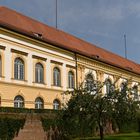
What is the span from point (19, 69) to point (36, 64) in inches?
108

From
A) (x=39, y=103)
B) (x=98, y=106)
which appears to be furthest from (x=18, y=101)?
(x=98, y=106)

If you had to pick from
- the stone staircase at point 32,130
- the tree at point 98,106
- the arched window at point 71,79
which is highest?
the arched window at point 71,79

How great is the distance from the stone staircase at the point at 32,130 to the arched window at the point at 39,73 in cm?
1150

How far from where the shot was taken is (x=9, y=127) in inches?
1008

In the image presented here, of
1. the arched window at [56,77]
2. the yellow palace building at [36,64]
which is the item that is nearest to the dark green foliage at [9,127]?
the yellow palace building at [36,64]

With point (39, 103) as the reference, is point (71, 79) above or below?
above

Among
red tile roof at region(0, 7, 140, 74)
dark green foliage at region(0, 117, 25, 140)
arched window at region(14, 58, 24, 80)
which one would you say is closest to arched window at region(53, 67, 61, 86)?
red tile roof at region(0, 7, 140, 74)

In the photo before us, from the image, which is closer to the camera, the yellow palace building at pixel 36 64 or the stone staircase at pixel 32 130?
the stone staircase at pixel 32 130

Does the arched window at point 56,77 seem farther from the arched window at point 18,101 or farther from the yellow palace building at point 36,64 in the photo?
the arched window at point 18,101

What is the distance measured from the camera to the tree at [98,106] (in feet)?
90.9

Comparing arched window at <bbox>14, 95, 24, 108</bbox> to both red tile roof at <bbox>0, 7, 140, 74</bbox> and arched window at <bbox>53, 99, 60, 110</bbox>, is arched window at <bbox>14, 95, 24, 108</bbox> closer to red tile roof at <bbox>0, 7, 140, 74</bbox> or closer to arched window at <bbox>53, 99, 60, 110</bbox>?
arched window at <bbox>53, 99, 60, 110</bbox>

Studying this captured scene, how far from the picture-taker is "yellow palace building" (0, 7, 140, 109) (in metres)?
35.7

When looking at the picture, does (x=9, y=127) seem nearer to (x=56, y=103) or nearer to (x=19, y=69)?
(x=19, y=69)

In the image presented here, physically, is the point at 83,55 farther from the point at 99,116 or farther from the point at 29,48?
the point at 99,116
